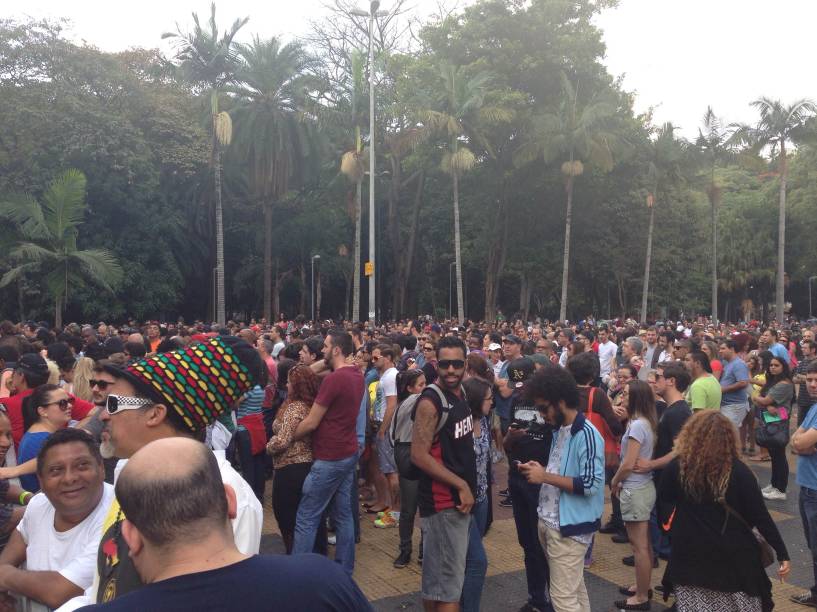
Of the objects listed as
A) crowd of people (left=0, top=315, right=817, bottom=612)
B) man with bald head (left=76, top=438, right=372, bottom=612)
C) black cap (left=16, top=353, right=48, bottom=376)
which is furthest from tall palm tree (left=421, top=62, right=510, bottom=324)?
man with bald head (left=76, top=438, right=372, bottom=612)

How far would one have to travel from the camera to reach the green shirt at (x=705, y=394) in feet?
23.8

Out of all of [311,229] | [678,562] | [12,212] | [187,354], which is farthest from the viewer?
[311,229]

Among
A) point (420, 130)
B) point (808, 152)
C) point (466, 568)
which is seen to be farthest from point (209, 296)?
point (466, 568)

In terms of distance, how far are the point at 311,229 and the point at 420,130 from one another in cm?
1479

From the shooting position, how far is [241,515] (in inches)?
88.4

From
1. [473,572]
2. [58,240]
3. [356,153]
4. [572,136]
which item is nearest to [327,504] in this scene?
[473,572]

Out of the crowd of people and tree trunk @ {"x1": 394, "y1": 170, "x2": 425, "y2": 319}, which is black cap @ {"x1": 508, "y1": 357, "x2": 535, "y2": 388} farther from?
tree trunk @ {"x1": 394, "y1": 170, "x2": 425, "y2": 319}

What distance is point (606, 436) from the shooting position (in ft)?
20.6

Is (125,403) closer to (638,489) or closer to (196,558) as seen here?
(196,558)

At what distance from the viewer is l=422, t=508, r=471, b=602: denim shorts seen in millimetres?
4309

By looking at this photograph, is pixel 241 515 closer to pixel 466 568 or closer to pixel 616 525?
pixel 466 568

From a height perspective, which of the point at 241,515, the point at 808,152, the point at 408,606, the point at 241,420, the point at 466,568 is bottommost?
the point at 408,606

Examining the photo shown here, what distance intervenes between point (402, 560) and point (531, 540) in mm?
1631

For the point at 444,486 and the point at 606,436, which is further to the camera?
the point at 606,436
